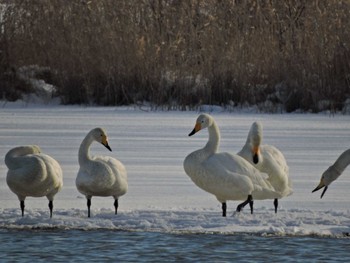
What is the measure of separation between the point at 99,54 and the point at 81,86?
0.66 m

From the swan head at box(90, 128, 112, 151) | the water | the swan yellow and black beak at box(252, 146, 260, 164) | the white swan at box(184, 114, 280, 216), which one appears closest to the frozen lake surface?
the water

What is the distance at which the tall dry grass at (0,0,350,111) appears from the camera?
18.0 metres

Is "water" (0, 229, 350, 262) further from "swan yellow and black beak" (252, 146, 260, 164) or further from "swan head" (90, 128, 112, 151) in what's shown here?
"swan head" (90, 128, 112, 151)

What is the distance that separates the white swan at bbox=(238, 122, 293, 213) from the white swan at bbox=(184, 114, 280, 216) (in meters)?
0.13

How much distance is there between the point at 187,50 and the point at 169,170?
885 cm

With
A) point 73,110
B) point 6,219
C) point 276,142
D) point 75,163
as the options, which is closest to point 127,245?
point 6,219

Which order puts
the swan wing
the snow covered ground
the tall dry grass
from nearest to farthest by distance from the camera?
1. the snow covered ground
2. the swan wing
3. the tall dry grass

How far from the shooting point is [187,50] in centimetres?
1869

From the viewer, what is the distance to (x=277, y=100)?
18219mm

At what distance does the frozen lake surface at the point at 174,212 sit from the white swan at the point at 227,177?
0.16m

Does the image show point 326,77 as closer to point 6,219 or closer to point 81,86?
point 81,86

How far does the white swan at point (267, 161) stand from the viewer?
8109 mm

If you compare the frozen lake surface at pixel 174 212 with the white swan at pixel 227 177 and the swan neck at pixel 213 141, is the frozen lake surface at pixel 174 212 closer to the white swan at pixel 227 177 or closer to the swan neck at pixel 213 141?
the white swan at pixel 227 177

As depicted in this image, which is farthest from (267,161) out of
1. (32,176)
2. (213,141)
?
(32,176)
